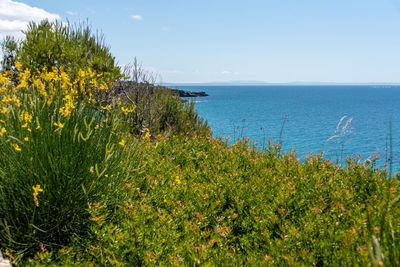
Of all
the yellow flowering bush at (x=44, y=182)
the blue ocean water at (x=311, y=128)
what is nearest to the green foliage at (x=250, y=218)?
the yellow flowering bush at (x=44, y=182)

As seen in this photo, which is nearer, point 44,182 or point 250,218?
point 44,182

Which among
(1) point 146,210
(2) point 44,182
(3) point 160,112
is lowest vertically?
(1) point 146,210

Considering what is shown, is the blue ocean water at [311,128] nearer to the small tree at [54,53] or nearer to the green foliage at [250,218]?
the green foliage at [250,218]

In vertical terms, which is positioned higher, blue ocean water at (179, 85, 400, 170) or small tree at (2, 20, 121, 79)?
small tree at (2, 20, 121, 79)

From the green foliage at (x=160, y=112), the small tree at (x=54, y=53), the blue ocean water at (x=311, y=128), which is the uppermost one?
the small tree at (x=54, y=53)

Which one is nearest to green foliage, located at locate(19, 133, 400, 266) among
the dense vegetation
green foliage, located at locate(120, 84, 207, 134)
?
the dense vegetation

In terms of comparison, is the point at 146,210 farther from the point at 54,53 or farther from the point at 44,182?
the point at 54,53

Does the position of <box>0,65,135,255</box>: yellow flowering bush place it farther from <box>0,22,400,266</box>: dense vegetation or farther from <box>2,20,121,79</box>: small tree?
<box>2,20,121,79</box>: small tree

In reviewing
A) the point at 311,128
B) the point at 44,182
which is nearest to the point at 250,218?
the point at 44,182

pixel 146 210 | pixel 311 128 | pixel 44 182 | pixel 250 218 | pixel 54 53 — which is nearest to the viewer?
pixel 44 182

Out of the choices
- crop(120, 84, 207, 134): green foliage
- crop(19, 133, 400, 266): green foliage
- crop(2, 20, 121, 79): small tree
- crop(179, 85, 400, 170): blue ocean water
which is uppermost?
crop(2, 20, 121, 79): small tree

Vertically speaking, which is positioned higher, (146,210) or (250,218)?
(146,210)

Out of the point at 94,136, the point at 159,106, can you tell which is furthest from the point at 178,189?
the point at 159,106

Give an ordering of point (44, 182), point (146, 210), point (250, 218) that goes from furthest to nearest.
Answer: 1. point (250, 218)
2. point (146, 210)
3. point (44, 182)
